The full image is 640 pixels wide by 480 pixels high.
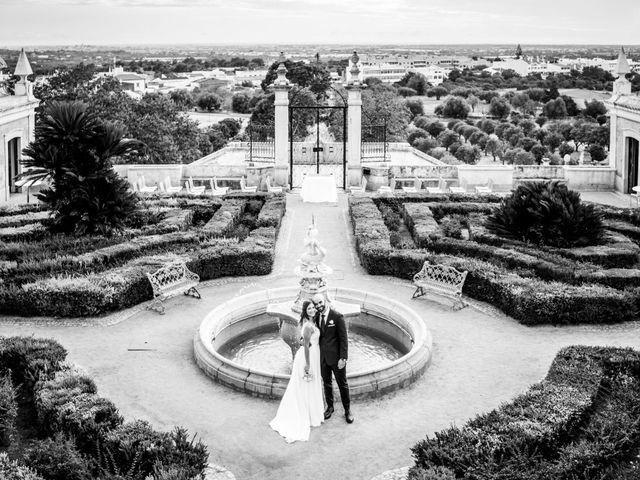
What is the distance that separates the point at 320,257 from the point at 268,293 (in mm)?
2796

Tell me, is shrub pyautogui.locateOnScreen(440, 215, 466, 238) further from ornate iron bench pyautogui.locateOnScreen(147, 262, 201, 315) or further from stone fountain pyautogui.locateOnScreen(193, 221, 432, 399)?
ornate iron bench pyautogui.locateOnScreen(147, 262, 201, 315)

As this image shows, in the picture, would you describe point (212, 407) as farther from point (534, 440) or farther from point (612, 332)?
point (612, 332)

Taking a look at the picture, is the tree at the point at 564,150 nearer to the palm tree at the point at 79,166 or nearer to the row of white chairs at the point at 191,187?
the row of white chairs at the point at 191,187

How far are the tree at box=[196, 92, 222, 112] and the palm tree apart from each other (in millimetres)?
101623

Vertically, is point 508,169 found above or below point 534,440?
above

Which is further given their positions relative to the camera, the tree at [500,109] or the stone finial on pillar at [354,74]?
the tree at [500,109]

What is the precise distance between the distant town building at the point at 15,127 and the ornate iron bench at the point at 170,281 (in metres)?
14.2

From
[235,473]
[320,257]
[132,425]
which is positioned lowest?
[235,473]

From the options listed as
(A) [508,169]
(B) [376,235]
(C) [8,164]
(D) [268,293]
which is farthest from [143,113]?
(D) [268,293]

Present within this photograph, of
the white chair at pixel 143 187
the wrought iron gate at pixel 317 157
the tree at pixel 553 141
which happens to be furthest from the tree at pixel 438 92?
the white chair at pixel 143 187

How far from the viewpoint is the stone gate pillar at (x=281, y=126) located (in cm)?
2855

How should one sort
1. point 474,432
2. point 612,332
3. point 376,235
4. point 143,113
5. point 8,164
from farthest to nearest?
point 143,113 < point 8,164 < point 376,235 < point 612,332 < point 474,432

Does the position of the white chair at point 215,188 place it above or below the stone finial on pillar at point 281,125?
below

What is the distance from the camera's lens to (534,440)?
9.28m
